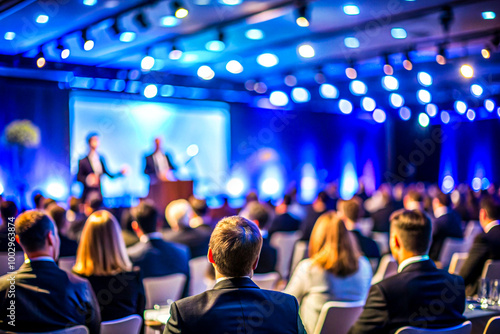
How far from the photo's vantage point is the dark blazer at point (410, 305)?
262 cm

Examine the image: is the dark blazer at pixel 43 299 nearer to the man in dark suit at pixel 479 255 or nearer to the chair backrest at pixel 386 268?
the chair backrest at pixel 386 268

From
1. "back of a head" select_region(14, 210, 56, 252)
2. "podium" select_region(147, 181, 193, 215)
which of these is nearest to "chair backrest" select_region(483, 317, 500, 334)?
"back of a head" select_region(14, 210, 56, 252)

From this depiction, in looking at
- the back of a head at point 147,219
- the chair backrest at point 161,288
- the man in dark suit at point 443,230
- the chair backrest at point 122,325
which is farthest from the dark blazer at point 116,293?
the man in dark suit at point 443,230

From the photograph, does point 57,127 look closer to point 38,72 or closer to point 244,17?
point 38,72

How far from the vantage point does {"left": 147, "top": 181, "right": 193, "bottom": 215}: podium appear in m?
9.52

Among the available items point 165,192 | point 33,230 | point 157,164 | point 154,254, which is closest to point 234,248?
point 33,230

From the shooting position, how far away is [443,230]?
21.1ft

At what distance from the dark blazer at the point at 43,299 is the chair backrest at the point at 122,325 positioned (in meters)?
0.15

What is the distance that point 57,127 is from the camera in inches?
443

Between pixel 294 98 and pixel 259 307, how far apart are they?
13601 mm

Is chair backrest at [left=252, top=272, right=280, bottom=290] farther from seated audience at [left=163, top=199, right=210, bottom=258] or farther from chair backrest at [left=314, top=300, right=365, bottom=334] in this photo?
seated audience at [left=163, top=199, right=210, bottom=258]

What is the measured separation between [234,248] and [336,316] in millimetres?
1419

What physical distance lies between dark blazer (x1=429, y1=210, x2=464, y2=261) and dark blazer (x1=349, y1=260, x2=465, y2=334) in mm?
3917

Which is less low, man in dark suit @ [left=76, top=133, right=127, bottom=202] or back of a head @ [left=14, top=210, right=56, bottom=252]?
man in dark suit @ [left=76, top=133, right=127, bottom=202]
